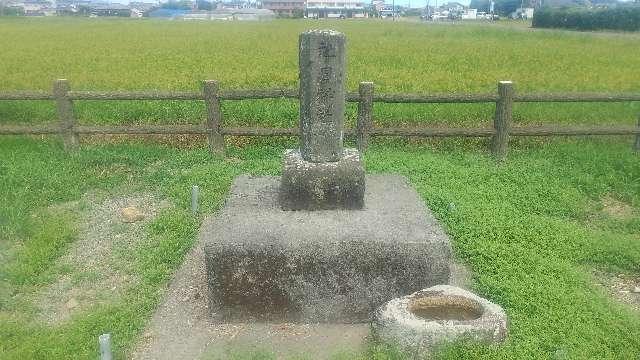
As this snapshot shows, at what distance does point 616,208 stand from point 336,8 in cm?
11854

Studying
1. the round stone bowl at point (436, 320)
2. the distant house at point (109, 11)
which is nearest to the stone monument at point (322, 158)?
the round stone bowl at point (436, 320)

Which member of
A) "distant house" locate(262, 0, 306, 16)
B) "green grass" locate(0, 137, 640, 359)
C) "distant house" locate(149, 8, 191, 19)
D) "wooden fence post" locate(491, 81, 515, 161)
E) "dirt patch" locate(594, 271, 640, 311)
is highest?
"distant house" locate(262, 0, 306, 16)

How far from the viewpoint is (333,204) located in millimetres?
4777

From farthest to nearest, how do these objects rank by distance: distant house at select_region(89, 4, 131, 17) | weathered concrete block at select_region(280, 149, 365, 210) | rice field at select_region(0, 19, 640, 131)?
distant house at select_region(89, 4, 131, 17), rice field at select_region(0, 19, 640, 131), weathered concrete block at select_region(280, 149, 365, 210)

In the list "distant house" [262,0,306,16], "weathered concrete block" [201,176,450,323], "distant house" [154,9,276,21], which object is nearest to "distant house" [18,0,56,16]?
"distant house" [154,9,276,21]

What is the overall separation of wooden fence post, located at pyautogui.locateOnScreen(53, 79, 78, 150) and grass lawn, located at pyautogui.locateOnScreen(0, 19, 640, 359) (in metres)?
0.26

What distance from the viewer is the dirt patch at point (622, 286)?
188 inches

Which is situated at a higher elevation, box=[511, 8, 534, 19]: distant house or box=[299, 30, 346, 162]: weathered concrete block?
box=[511, 8, 534, 19]: distant house

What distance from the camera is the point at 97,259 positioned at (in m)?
5.57

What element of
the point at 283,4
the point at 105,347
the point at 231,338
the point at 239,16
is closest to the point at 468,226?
the point at 231,338

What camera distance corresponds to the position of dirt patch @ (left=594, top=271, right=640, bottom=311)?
4777mm

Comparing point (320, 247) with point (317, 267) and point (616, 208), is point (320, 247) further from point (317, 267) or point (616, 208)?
point (616, 208)

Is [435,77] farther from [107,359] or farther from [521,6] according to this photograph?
[521,6]

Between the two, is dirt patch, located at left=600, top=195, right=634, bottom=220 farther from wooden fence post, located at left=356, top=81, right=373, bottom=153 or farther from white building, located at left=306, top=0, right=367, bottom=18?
white building, located at left=306, top=0, right=367, bottom=18
